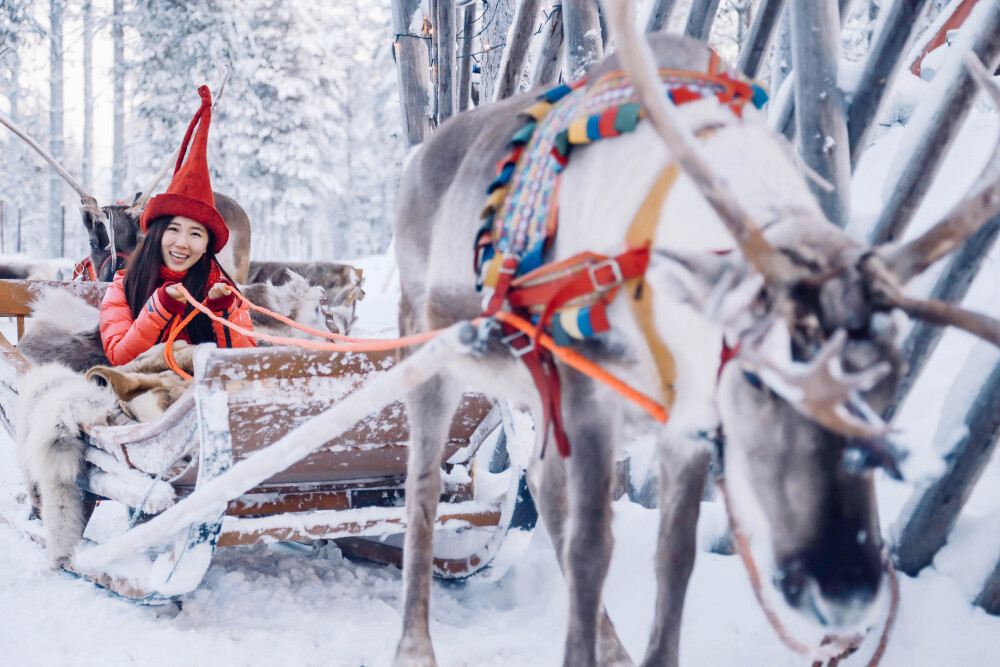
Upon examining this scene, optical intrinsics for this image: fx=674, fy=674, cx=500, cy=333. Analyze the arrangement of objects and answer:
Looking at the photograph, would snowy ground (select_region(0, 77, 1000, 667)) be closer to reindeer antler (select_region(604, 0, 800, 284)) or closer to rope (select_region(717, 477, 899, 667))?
rope (select_region(717, 477, 899, 667))

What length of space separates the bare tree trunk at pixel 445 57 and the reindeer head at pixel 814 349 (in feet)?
12.4

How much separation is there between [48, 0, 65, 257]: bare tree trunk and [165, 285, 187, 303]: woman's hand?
20.5 m

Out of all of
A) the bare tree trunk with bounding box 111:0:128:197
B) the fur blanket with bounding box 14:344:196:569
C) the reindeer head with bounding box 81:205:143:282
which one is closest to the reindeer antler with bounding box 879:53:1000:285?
the fur blanket with bounding box 14:344:196:569

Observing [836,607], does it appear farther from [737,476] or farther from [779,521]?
[737,476]

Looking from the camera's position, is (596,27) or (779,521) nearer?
(779,521)

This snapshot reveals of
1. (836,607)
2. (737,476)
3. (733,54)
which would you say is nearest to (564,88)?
(737,476)

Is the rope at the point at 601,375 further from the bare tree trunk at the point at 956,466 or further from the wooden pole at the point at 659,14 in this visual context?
Result: the wooden pole at the point at 659,14

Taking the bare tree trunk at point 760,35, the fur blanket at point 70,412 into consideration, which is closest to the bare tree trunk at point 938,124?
the bare tree trunk at point 760,35

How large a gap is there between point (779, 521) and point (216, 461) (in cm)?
191

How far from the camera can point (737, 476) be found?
1191 mm

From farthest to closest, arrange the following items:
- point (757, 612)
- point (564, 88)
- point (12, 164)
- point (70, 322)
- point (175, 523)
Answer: point (12, 164) → point (70, 322) → point (757, 612) → point (175, 523) → point (564, 88)

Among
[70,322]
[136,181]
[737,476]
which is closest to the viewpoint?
[737,476]

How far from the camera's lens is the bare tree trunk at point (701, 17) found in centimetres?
304

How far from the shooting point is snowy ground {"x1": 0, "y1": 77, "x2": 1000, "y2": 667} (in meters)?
2.03
